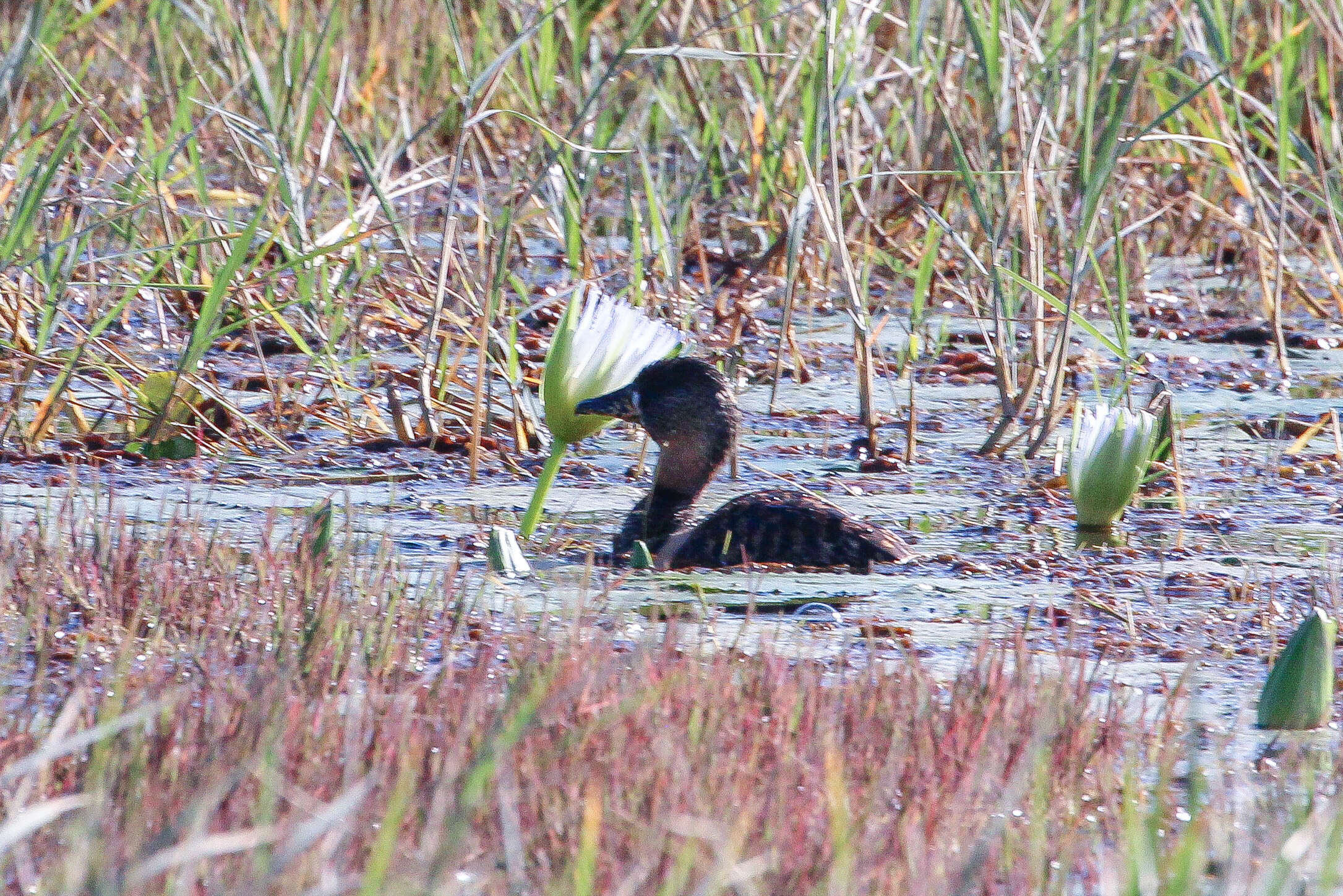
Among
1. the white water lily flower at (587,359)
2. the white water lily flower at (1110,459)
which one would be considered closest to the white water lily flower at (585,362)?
the white water lily flower at (587,359)


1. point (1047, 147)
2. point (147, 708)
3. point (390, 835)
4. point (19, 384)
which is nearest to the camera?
point (390, 835)

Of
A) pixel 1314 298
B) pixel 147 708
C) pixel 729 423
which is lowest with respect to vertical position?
pixel 147 708

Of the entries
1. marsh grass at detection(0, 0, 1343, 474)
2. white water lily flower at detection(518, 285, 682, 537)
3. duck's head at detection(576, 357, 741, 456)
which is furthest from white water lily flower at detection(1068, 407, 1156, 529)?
white water lily flower at detection(518, 285, 682, 537)

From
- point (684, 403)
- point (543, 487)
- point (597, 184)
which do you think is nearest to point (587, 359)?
point (543, 487)

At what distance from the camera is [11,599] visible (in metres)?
3.50

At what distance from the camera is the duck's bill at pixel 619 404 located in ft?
14.9

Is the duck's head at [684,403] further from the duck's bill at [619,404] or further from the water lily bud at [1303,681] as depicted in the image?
the water lily bud at [1303,681]

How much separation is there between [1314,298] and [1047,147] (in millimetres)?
1695

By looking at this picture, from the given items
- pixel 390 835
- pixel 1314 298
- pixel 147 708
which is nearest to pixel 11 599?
pixel 147 708

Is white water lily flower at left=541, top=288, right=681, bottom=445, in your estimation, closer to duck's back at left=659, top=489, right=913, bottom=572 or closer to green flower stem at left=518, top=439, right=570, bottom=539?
green flower stem at left=518, top=439, right=570, bottom=539

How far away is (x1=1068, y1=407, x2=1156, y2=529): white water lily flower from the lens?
185 inches

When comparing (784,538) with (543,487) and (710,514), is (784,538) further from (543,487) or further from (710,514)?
(710,514)

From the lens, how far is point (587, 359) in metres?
4.13

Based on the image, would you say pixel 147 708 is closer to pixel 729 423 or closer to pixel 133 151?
pixel 729 423
